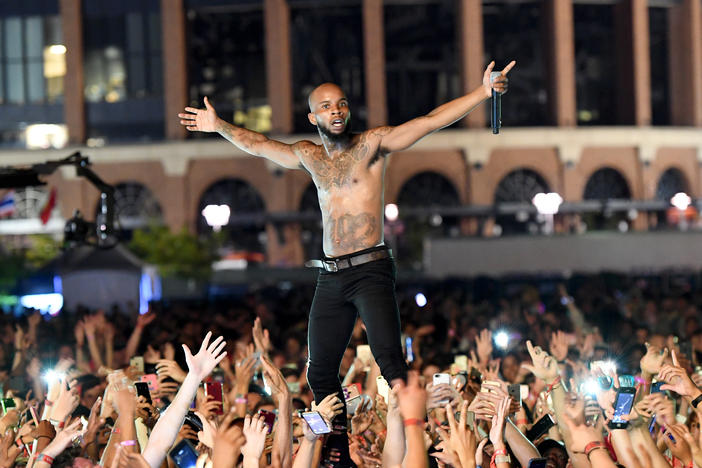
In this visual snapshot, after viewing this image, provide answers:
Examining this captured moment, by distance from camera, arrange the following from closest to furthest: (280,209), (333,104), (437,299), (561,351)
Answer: (333,104) < (561,351) < (437,299) < (280,209)

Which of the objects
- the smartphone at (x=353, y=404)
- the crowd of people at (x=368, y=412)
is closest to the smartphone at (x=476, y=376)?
the crowd of people at (x=368, y=412)

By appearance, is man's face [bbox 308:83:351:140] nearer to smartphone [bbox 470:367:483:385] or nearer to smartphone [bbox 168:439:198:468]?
smartphone [bbox 168:439:198:468]

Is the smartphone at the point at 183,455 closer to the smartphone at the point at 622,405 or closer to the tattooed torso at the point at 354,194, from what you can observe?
the tattooed torso at the point at 354,194

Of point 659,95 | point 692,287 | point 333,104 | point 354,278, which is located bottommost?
point 692,287

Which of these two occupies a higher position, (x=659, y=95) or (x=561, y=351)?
(x=659, y=95)

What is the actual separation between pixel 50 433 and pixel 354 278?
189 centimetres

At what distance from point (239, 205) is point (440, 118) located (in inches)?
1737

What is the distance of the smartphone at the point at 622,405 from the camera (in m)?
5.38

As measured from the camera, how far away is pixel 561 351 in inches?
366

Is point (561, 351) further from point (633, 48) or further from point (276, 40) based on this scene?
point (633, 48)

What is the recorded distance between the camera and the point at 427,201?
164ft

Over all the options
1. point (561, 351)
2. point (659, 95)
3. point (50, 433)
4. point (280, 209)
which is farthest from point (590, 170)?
point (50, 433)

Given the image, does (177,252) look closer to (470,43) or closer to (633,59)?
(470,43)

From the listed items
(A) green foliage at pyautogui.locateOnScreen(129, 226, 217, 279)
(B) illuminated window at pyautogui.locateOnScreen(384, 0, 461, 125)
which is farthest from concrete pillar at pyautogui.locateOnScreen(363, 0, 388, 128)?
(A) green foliage at pyautogui.locateOnScreen(129, 226, 217, 279)
